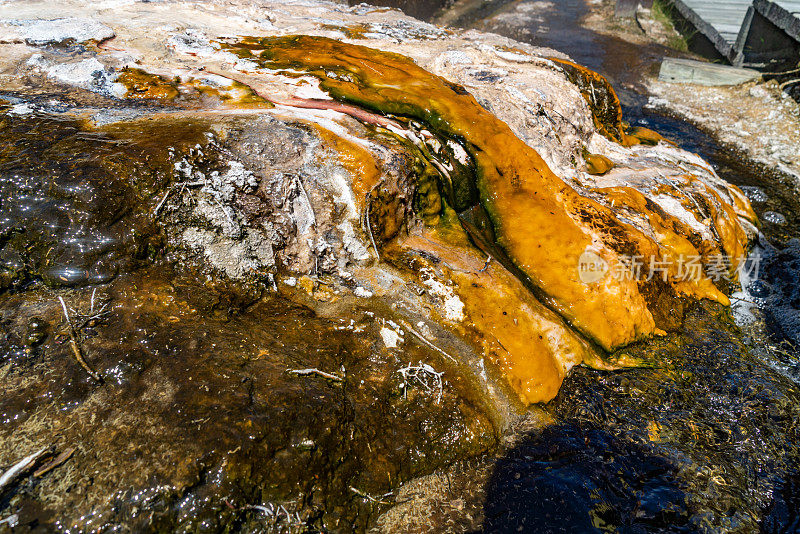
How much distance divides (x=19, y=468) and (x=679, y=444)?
3.20m

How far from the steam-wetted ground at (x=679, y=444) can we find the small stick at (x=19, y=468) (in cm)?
190

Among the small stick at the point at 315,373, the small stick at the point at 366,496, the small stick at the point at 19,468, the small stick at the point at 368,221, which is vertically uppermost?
the small stick at the point at 368,221

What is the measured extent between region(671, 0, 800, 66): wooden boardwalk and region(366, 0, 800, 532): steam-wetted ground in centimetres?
667

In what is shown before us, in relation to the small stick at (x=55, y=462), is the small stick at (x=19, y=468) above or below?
above

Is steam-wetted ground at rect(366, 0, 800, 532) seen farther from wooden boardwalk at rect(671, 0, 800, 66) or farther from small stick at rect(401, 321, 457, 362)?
wooden boardwalk at rect(671, 0, 800, 66)

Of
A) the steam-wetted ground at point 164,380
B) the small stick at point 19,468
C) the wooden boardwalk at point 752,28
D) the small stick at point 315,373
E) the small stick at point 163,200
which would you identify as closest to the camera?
the small stick at point 19,468

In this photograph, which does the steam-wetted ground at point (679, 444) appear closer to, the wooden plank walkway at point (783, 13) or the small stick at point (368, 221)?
the small stick at point (368, 221)

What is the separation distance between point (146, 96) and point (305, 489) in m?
3.01

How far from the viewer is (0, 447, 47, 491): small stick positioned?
1655 millimetres

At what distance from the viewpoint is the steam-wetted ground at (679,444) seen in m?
2.36

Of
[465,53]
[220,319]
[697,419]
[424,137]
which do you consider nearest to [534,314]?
[697,419]

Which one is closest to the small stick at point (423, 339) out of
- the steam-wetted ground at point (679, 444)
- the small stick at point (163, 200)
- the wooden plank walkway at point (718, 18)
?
the steam-wetted ground at point (679, 444)

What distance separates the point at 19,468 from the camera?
5.55ft

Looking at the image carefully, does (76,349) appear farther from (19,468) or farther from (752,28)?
(752,28)
